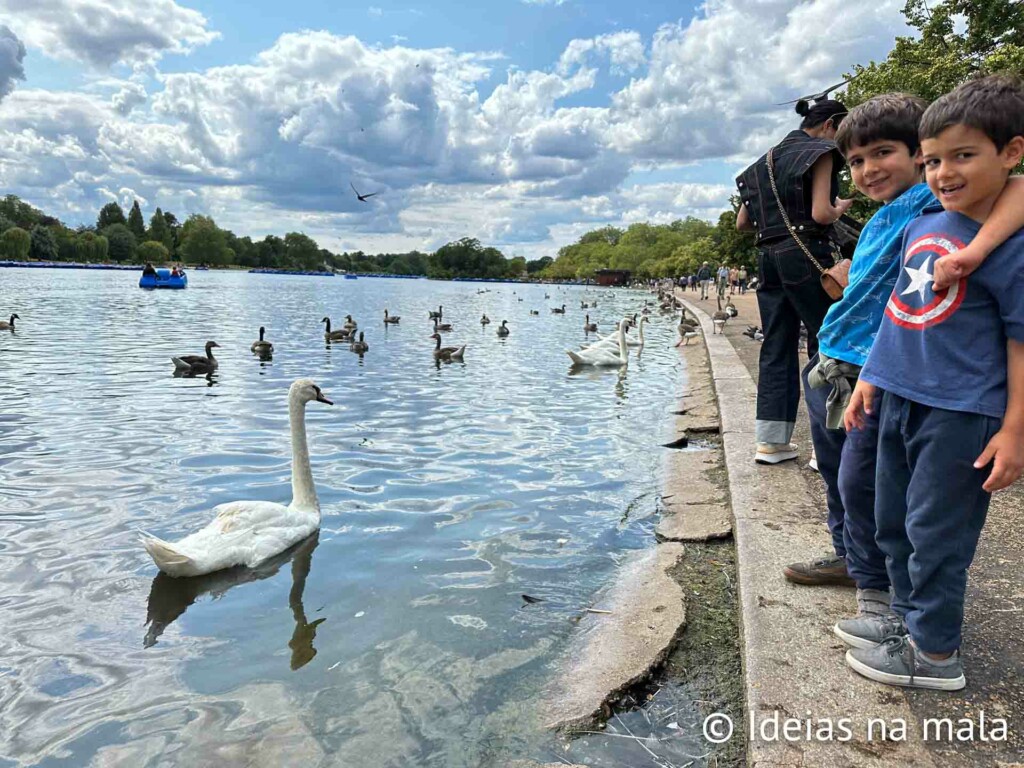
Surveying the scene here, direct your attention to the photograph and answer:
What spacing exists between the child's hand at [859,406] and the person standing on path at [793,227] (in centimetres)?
181

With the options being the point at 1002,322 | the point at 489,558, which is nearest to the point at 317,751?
the point at 489,558

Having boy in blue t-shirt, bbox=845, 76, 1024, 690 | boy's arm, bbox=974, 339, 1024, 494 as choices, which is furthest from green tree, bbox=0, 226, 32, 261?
boy's arm, bbox=974, 339, 1024, 494

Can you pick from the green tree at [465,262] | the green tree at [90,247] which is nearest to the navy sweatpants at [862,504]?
the green tree at [90,247]

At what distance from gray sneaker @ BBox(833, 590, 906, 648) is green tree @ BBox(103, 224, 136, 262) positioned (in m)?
157

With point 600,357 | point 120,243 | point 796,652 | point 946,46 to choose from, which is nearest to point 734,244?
point 946,46

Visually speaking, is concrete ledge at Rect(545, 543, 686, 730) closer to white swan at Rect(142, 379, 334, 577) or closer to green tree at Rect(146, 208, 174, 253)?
white swan at Rect(142, 379, 334, 577)

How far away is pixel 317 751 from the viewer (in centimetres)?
273

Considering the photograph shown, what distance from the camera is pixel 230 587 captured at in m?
4.33

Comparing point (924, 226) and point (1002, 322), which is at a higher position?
point (924, 226)

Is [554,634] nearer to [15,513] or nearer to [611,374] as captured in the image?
[15,513]

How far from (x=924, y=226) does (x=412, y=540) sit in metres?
3.76

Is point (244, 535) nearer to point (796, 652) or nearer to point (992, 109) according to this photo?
point (796, 652)

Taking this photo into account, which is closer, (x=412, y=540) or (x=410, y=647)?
(x=410, y=647)

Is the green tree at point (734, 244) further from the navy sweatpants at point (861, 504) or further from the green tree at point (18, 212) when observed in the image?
the green tree at point (18, 212)
